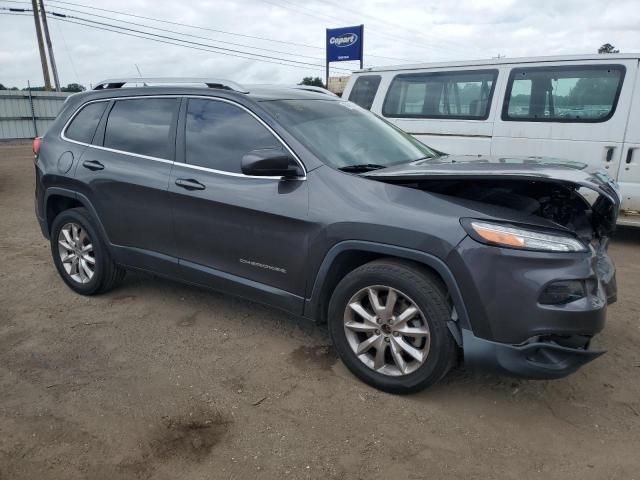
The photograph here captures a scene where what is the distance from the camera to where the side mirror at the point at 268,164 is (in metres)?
3.03

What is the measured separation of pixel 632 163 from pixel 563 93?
112 cm

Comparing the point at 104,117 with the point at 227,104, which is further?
the point at 104,117

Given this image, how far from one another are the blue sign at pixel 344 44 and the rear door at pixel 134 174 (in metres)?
17.3

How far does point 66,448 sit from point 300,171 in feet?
6.31

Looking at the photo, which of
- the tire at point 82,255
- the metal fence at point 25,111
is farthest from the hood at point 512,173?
the metal fence at point 25,111

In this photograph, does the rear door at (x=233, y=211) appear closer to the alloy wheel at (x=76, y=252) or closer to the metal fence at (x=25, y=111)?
the alloy wheel at (x=76, y=252)

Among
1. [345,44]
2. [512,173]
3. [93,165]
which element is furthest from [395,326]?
[345,44]

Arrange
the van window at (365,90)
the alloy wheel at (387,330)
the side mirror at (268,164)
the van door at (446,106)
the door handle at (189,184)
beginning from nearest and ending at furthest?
the alloy wheel at (387,330) → the side mirror at (268,164) → the door handle at (189,184) → the van door at (446,106) → the van window at (365,90)

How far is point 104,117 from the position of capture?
427 cm

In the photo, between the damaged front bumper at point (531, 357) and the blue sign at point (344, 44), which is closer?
the damaged front bumper at point (531, 357)

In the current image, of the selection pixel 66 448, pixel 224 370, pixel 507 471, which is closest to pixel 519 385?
pixel 507 471

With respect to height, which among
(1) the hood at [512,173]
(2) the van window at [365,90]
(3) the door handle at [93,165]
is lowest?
(3) the door handle at [93,165]

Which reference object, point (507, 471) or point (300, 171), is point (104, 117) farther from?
point (507, 471)

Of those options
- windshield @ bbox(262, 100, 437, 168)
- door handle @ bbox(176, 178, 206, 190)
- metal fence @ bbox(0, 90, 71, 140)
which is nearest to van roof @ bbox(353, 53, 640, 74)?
windshield @ bbox(262, 100, 437, 168)
